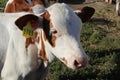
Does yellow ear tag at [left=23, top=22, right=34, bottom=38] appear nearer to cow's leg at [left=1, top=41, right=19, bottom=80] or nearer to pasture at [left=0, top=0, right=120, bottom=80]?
cow's leg at [left=1, top=41, right=19, bottom=80]

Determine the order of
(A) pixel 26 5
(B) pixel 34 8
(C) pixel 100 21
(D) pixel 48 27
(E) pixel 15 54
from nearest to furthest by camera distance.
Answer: (D) pixel 48 27 < (E) pixel 15 54 < (B) pixel 34 8 < (A) pixel 26 5 < (C) pixel 100 21

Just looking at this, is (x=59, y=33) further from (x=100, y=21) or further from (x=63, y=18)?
(x=100, y=21)

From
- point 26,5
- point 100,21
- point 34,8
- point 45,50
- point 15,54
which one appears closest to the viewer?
point 45,50

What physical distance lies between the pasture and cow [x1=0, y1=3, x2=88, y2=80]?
6.19 feet

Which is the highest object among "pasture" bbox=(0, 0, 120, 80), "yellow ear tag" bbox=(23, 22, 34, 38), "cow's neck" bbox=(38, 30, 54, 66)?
"yellow ear tag" bbox=(23, 22, 34, 38)

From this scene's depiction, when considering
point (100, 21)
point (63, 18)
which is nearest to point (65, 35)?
point (63, 18)

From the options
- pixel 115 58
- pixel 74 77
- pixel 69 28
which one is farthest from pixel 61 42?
pixel 115 58

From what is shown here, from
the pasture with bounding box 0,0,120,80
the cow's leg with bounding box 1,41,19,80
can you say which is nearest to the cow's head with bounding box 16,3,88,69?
the cow's leg with bounding box 1,41,19,80

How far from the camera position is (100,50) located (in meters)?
7.71

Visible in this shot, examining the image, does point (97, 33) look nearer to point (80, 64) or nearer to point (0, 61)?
point (0, 61)

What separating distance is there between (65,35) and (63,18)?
174mm

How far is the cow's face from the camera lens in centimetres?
384

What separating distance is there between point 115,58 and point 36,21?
11.1 ft

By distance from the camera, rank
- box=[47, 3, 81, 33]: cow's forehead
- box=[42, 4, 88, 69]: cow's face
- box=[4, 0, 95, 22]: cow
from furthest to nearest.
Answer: box=[4, 0, 95, 22]: cow
box=[47, 3, 81, 33]: cow's forehead
box=[42, 4, 88, 69]: cow's face
